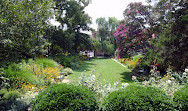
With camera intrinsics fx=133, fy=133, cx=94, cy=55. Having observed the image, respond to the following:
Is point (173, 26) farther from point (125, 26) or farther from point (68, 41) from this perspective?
point (68, 41)

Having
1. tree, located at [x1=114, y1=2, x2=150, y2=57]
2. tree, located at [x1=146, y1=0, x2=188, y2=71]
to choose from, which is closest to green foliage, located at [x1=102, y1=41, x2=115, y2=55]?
tree, located at [x1=114, y1=2, x2=150, y2=57]

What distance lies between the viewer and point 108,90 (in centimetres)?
360

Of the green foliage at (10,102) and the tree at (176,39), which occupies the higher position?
the tree at (176,39)

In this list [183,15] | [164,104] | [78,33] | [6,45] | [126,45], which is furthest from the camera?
[78,33]

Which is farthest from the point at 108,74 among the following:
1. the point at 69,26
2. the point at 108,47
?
the point at 108,47

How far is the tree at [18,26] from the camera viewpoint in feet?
11.4

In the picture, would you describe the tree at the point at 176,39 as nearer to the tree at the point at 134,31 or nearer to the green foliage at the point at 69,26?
the tree at the point at 134,31

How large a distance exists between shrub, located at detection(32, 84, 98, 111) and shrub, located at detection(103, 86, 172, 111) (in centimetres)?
37

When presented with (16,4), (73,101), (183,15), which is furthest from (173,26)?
(16,4)

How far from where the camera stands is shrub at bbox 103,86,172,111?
8.20ft

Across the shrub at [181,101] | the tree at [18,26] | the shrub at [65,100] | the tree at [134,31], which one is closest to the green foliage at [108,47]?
the tree at [134,31]

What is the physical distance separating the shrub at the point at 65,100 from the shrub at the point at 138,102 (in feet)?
1.21

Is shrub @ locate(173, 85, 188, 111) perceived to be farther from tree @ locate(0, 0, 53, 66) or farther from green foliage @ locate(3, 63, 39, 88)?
green foliage @ locate(3, 63, 39, 88)

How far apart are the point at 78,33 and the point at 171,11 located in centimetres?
1553
